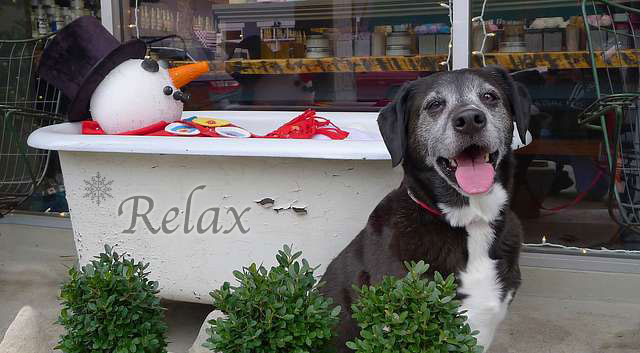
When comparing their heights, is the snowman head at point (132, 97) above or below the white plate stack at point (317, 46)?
below

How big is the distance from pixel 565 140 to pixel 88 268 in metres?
2.40

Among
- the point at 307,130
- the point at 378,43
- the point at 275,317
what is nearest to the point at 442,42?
the point at 378,43

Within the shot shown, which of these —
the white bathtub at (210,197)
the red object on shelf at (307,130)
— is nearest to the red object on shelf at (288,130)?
the red object on shelf at (307,130)

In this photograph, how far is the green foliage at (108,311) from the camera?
183 cm

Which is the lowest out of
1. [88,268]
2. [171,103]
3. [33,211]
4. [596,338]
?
[596,338]

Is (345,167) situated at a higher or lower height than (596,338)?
higher

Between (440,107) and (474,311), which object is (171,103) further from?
(474,311)

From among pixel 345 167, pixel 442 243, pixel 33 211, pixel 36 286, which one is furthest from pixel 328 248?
pixel 33 211

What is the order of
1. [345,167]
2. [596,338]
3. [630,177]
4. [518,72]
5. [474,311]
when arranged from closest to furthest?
1. [474,311]
2. [345,167]
3. [596,338]
4. [630,177]
5. [518,72]

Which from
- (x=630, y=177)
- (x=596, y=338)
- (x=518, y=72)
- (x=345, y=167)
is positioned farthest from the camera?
(x=518, y=72)

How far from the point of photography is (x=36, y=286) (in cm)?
340

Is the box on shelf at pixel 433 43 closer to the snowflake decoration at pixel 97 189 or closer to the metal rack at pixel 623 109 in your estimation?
the metal rack at pixel 623 109

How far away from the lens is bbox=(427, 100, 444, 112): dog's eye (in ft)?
6.03

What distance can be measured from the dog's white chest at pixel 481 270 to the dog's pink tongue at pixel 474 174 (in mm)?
95
